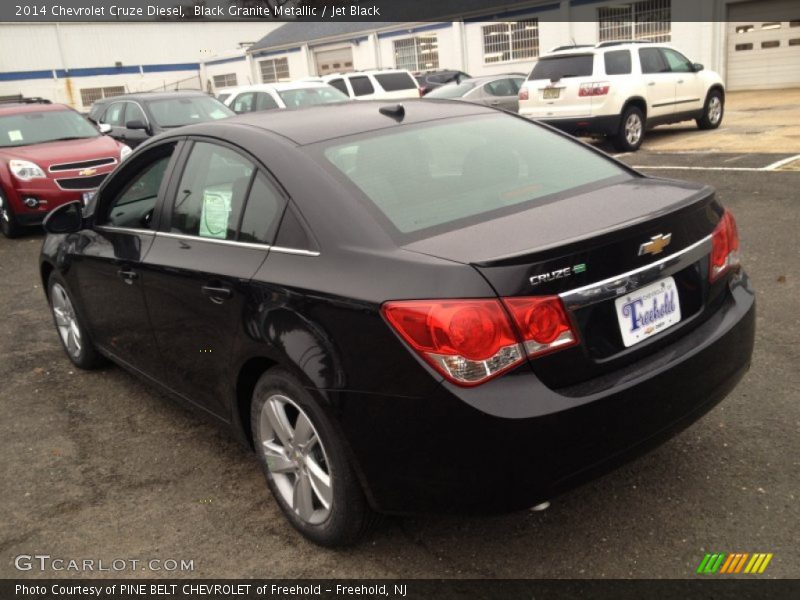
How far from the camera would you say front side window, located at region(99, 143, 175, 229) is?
381 centimetres

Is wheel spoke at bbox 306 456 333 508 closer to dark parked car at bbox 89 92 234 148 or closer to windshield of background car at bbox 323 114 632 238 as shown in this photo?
windshield of background car at bbox 323 114 632 238

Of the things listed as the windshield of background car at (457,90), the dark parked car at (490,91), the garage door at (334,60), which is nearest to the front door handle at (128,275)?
the dark parked car at (490,91)

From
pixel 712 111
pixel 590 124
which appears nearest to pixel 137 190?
pixel 590 124

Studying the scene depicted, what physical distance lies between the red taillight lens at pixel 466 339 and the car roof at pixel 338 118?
1149 millimetres

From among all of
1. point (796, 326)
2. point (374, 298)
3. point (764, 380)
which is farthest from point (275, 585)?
point (796, 326)

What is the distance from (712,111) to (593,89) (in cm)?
360

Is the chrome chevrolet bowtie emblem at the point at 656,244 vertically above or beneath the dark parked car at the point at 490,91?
above

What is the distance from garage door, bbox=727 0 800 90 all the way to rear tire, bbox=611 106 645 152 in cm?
1204

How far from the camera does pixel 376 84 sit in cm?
1958

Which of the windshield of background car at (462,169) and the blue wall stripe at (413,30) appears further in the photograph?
the blue wall stripe at (413,30)

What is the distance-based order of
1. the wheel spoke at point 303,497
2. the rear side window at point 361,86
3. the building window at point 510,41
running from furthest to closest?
the building window at point 510,41
the rear side window at point 361,86
the wheel spoke at point 303,497

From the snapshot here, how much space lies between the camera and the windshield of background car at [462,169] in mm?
2850

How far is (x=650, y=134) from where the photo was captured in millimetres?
15852

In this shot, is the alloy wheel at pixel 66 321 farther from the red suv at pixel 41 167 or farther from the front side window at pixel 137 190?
the red suv at pixel 41 167
